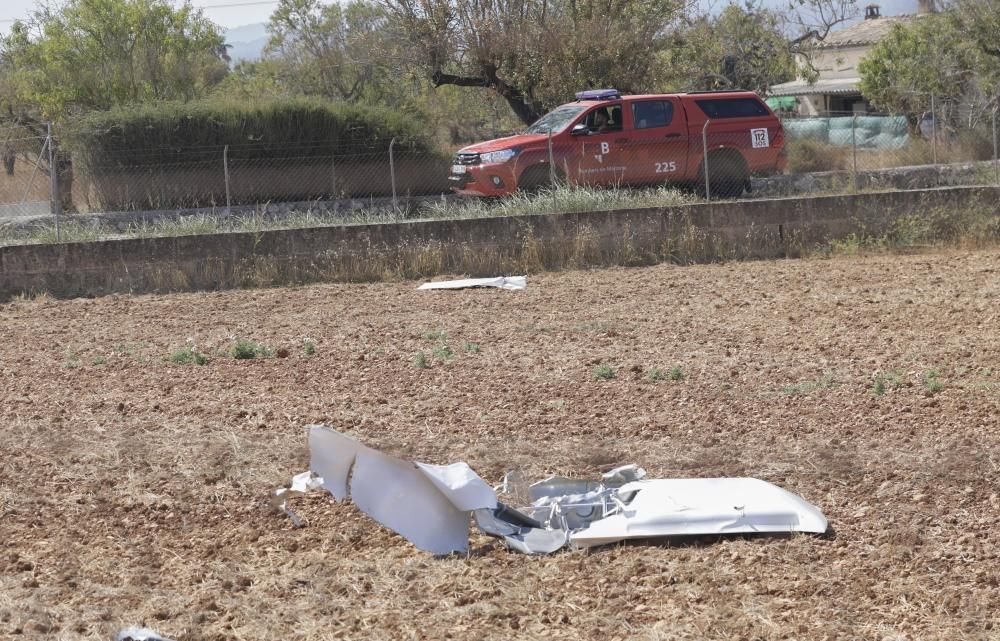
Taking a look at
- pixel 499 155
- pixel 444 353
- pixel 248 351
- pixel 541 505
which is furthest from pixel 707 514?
pixel 499 155

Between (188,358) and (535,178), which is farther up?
(535,178)

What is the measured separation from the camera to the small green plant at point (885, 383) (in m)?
7.27

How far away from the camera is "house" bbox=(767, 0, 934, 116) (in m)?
47.3

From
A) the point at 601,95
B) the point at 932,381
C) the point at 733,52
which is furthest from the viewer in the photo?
the point at 733,52

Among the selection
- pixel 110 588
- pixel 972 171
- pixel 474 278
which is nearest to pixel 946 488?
pixel 110 588

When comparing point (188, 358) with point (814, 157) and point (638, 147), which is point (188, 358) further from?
point (814, 157)

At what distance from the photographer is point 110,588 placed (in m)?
4.81

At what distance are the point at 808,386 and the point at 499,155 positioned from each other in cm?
950

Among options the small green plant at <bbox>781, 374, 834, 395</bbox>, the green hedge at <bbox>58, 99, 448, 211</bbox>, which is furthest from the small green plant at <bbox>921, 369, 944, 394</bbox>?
the green hedge at <bbox>58, 99, 448, 211</bbox>

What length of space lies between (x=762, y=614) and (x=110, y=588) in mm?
2547

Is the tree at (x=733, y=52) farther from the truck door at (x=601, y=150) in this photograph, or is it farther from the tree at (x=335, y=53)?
the truck door at (x=601, y=150)

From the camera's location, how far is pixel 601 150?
1677 centimetres

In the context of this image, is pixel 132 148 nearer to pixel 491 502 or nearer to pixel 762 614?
pixel 491 502

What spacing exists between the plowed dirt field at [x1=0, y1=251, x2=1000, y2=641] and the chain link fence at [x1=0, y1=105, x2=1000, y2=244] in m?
4.64
